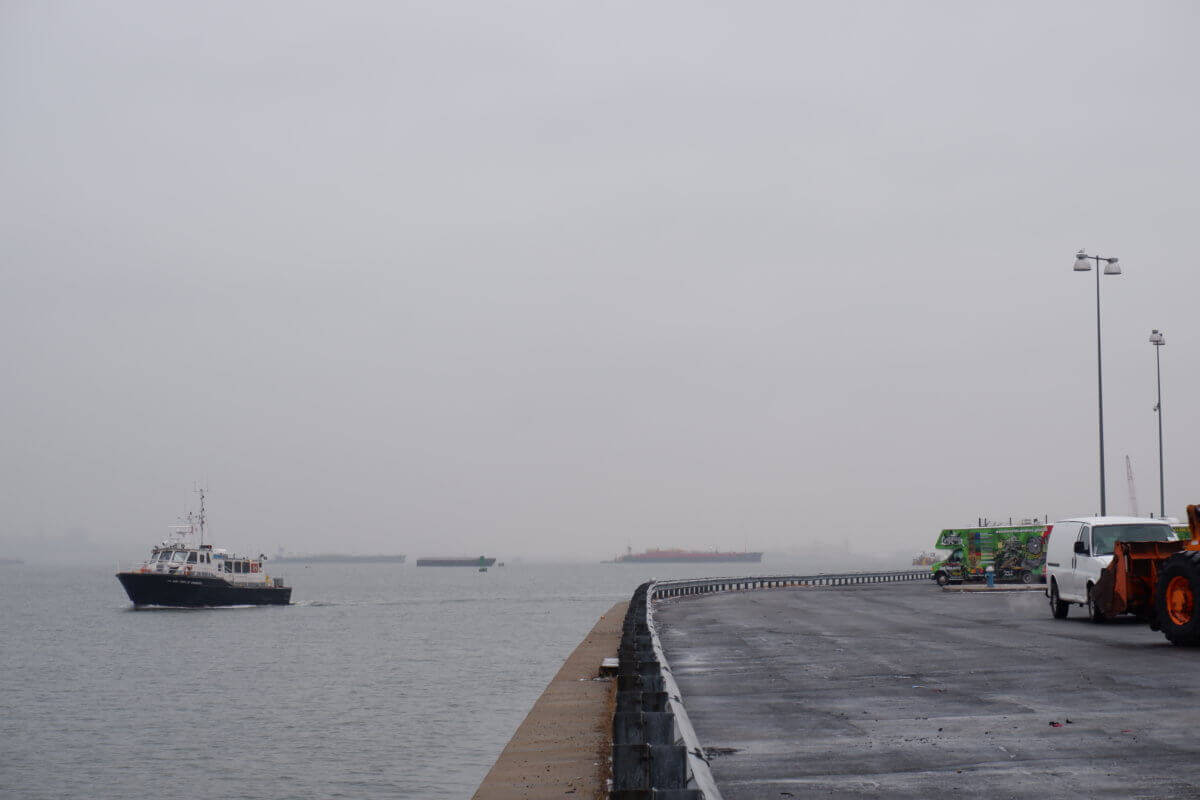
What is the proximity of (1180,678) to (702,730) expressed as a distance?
6.51m

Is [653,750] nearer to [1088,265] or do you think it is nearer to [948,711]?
[948,711]

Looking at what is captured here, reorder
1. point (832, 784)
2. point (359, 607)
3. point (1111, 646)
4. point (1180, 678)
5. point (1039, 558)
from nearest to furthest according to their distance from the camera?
point (832, 784), point (1180, 678), point (1111, 646), point (1039, 558), point (359, 607)

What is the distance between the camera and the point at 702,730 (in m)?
12.3

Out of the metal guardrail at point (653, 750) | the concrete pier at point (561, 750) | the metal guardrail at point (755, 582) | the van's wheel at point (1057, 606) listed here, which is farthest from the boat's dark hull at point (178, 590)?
the metal guardrail at point (653, 750)

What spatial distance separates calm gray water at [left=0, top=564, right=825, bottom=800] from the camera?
991 inches

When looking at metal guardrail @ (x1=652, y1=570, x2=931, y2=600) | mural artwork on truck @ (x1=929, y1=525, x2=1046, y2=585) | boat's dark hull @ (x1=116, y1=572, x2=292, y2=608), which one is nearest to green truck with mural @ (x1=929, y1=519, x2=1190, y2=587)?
mural artwork on truck @ (x1=929, y1=525, x2=1046, y2=585)

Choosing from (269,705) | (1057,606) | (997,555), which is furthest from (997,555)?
(269,705)

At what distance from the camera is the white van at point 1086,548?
84.9 ft

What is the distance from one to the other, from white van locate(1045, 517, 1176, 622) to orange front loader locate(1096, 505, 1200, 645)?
7.84ft

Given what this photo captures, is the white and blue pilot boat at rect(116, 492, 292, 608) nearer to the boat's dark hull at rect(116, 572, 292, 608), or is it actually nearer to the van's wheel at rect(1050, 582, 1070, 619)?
the boat's dark hull at rect(116, 572, 292, 608)

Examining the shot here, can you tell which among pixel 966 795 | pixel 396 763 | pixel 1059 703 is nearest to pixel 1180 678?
pixel 1059 703

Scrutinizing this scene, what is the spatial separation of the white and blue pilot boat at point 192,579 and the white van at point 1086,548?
73615 millimetres

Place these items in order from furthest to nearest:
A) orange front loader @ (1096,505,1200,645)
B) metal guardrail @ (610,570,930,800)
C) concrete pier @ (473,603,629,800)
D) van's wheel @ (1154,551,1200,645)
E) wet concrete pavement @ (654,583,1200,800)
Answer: orange front loader @ (1096,505,1200,645)
van's wheel @ (1154,551,1200,645)
concrete pier @ (473,603,629,800)
wet concrete pavement @ (654,583,1200,800)
metal guardrail @ (610,570,930,800)

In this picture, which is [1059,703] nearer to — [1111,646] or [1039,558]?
[1111,646]
